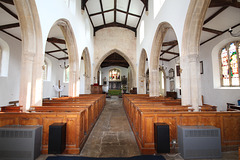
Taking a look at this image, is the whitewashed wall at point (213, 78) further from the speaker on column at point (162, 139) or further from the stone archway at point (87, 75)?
the stone archway at point (87, 75)

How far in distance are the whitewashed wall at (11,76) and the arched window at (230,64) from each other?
39.7 ft

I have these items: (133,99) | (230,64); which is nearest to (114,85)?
(133,99)

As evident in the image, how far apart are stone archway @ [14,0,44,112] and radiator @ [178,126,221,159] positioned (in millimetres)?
4359

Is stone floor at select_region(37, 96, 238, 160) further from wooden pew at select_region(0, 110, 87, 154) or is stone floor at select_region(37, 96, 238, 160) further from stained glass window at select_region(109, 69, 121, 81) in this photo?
stained glass window at select_region(109, 69, 121, 81)

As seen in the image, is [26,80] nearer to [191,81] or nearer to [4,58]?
[4,58]

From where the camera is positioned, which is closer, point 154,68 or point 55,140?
point 55,140

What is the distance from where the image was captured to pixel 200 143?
246 cm

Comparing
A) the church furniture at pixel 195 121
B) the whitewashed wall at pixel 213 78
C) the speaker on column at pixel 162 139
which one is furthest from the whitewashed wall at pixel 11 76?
the whitewashed wall at pixel 213 78

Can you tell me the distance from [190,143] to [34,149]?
9.81ft

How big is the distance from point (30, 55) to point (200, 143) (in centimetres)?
509

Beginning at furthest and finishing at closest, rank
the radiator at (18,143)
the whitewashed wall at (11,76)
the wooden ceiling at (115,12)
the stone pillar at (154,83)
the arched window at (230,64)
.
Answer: the wooden ceiling at (115,12)
the stone pillar at (154,83)
the whitewashed wall at (11,76)
the arched window at (230,64)
the radiator at (18,143)

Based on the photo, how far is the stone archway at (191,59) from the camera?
405cm

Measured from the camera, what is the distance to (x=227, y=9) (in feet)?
16.9

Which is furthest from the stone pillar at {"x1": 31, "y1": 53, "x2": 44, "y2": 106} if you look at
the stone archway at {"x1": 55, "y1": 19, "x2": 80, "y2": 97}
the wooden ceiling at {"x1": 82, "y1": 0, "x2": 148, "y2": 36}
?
the wooden ceiling at {"x1": 82, "y1": 0, "x2": 148, "y2": 36}
